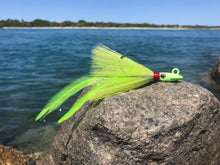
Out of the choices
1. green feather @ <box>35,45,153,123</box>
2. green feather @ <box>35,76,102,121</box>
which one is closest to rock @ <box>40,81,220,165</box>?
green feather @ <box>35,45,153,123</box>

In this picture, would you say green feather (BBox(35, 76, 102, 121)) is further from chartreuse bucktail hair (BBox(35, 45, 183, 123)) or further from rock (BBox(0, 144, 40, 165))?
rock (BBox(0, 144, 40, 165))

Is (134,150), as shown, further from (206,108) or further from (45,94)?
A: (45,94)

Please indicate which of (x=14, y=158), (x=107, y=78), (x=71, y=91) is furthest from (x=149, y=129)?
(x=14, y=158)

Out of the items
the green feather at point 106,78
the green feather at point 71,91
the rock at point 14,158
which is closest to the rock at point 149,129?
the green feather at point 106,78

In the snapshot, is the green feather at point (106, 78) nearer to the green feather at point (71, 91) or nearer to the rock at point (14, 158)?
the green feather at point (71, 91)

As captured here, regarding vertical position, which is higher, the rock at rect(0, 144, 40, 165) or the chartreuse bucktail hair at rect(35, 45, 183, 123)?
the chartreuse bucktail hair at rect(35, 45, 183, 123)

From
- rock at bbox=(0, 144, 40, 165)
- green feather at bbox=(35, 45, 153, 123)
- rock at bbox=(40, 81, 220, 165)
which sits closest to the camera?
rock at bbox=(40, 81, 220, 165)
